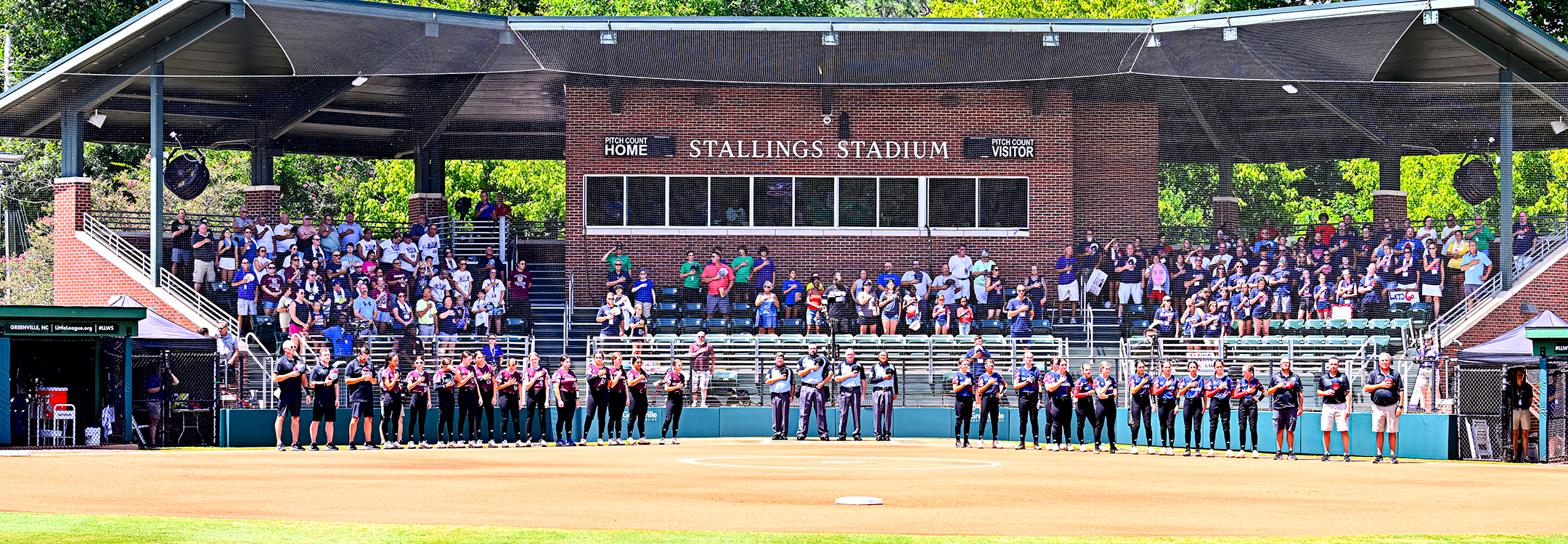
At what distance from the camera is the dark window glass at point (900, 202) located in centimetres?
3388

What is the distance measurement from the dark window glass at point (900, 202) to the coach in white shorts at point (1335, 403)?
40.4ft

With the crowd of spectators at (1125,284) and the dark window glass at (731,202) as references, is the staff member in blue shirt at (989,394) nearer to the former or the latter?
the crowd of spectators at (1125,284)

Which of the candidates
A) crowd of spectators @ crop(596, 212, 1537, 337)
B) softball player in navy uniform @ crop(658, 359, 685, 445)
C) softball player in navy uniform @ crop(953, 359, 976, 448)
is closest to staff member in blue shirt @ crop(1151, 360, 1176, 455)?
softball player in navy uniform @ crop(953, 359, 976, 448)

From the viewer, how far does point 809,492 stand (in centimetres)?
1560

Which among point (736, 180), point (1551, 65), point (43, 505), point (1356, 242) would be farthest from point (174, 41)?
point (1551, 65)

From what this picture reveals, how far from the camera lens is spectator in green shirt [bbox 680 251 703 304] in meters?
32.8

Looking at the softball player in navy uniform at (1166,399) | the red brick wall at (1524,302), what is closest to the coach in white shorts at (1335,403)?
the softball player in navy uniform at (1166,399)

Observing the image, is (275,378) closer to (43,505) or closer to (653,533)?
(43,505)

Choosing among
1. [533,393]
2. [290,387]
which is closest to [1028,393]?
[533,393]

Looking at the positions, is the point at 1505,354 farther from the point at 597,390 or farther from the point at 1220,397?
the point at 597,390

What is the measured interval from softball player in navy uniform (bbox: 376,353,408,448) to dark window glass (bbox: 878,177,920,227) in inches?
495

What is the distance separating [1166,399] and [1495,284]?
10.5 metres

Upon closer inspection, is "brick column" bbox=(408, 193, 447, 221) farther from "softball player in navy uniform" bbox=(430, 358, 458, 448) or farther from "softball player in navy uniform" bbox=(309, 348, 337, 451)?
"softball player in navy uniform" bbox=(309, 348, 337, 451)

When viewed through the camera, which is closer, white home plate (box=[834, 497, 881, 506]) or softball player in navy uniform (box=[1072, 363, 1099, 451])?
white home plate (box=[834, 497, 881, 506])
